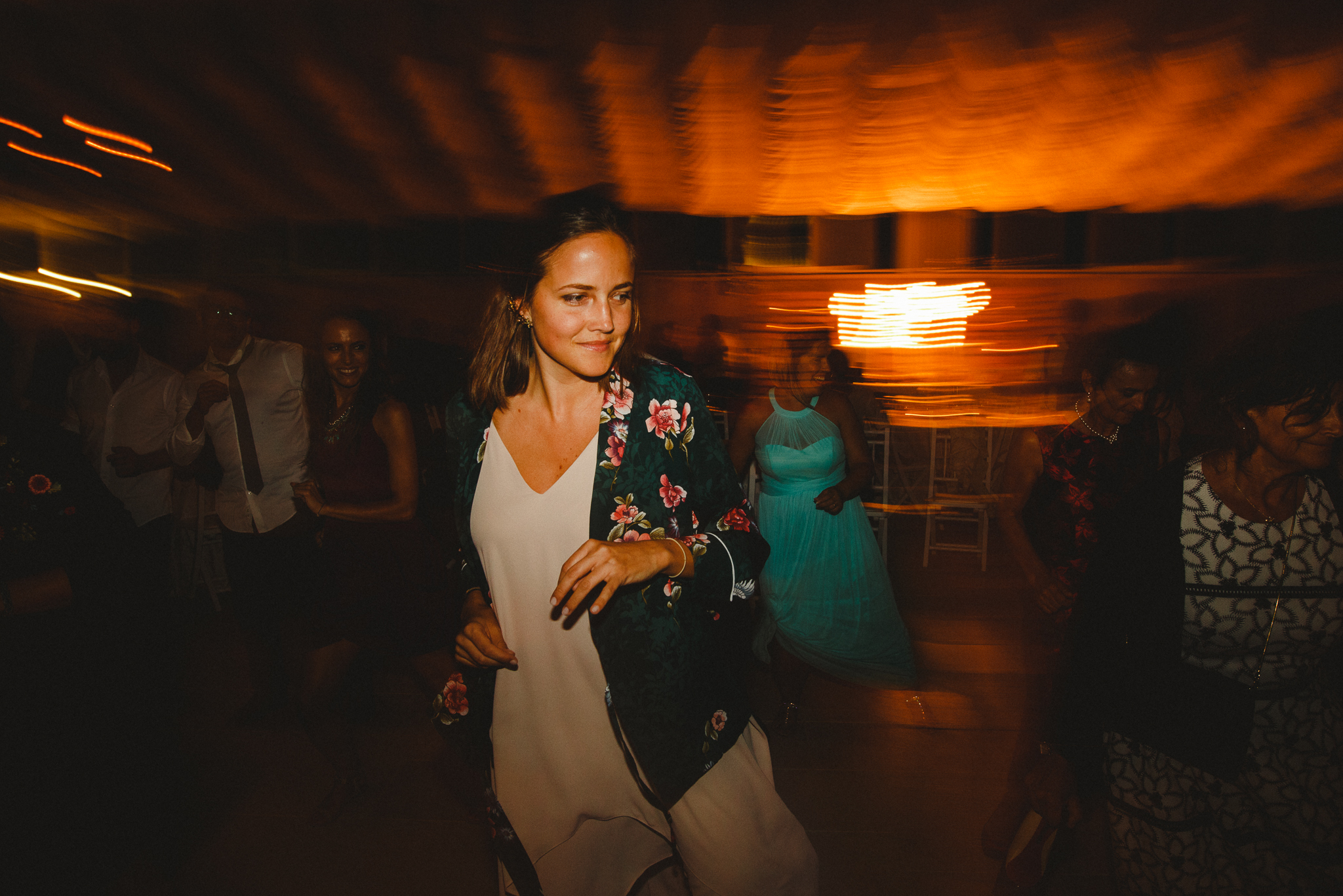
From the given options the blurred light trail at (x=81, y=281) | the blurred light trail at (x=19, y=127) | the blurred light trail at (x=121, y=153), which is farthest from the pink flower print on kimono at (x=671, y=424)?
the blurred light trail at (x=81, y=281)

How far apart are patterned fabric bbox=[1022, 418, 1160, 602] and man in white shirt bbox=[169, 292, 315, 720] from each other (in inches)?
121

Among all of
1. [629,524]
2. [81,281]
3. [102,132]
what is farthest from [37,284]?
[629,524]

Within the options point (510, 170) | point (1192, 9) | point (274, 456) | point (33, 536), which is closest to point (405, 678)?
point (274, 456)

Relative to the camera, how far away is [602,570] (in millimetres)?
1076

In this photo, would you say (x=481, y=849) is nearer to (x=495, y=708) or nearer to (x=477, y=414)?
(x=495, y=708)

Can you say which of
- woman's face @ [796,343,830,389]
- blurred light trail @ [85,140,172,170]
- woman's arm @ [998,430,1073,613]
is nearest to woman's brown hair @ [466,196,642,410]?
woman's arm @ [998,430,1073,613]

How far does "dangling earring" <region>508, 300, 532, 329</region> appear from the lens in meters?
1.38

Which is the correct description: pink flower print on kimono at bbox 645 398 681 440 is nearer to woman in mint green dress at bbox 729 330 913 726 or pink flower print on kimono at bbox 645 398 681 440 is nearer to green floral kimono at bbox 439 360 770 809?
green floral kimono at bbox 439 360 770 809

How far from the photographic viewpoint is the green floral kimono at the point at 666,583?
120 centimetres

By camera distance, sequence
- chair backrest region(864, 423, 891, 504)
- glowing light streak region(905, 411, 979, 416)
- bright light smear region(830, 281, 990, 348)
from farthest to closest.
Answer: glowing light streak region(905, 411, 979, 416) → chair backrest region(864, 423, 891, 504) → bright light smear region(830, 281, 990, 348)

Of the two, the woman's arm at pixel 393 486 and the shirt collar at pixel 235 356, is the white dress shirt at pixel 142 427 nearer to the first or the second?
the shirt collar at pixel 235 356

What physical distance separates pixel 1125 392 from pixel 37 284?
801 centimetres

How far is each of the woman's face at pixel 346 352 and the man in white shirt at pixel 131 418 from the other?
1.86 m

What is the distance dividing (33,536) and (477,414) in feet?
3.45
